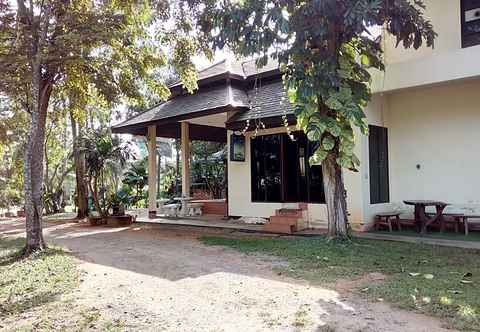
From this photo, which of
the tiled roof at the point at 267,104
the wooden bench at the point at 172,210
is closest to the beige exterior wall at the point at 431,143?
the tiled roof at the point at 267,104

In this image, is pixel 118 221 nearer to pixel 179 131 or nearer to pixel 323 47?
pixel 179 131

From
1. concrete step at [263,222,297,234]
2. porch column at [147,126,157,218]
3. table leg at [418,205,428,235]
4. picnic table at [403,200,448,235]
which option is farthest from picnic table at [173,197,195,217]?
table leg at [418,205,428,235]

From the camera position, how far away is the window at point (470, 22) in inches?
385

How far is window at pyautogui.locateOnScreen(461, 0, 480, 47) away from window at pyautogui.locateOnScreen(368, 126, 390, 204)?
2.95 m

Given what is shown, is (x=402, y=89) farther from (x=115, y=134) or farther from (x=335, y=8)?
(x=115, y=134)

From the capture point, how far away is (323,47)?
316 inches

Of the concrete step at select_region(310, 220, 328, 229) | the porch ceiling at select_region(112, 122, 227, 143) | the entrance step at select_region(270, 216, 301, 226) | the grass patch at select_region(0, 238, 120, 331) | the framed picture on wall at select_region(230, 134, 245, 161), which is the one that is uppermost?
the porch ceiling at select_region(112, 122, 227, 143)

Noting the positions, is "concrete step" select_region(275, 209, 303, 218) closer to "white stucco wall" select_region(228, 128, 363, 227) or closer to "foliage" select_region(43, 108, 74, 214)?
"white stucco wall" select_region(228, 128, 363, 227)

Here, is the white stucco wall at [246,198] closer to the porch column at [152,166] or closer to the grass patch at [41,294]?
the porch column at [152,166]

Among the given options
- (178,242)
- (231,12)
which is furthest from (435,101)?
(178,242)

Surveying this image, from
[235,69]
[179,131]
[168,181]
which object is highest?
[235,69]

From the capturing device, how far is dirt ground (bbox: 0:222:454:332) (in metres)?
4.34

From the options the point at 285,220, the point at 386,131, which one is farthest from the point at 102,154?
the point at 386,131

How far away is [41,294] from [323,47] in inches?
254
